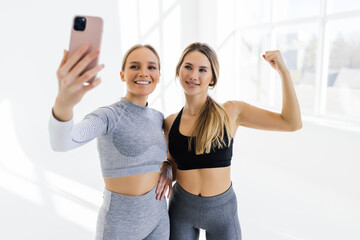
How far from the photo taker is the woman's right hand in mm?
708

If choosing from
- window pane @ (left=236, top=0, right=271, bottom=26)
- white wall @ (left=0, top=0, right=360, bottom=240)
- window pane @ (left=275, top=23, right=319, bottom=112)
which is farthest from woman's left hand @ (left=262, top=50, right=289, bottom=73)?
window pane @ (left=236, top=0, right=271, bottom=26)

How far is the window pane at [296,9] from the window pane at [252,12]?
16cm

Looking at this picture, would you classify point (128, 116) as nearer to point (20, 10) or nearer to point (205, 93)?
point (205, 93)

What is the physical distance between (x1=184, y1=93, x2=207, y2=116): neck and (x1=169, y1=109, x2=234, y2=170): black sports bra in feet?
0.39

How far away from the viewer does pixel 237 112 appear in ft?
4.74

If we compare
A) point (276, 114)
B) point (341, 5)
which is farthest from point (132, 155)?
point (341, 5)

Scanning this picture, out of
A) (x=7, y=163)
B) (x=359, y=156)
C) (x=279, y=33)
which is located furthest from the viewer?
(x=279, y=33)

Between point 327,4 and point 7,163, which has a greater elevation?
point 327,4

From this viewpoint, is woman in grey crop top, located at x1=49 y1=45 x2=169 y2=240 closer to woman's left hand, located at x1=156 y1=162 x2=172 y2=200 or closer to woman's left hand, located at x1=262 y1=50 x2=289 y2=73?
woman's left hand, located at x1=156 y1=162 x2=172 y2=200

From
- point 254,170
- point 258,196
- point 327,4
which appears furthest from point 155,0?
point 258,196

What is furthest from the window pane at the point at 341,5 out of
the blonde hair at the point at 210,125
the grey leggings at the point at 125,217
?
the grey leggings at the point at 125,217

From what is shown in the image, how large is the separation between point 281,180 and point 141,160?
262 centimetres

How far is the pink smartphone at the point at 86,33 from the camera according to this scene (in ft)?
2.52

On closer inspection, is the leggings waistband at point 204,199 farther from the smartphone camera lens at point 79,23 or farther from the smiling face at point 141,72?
the smartphone camera lens at point 79,23
